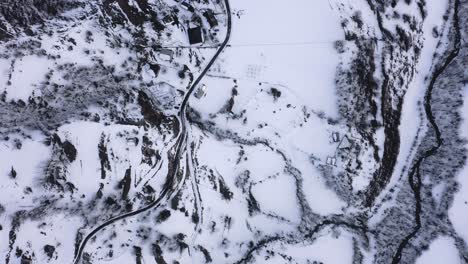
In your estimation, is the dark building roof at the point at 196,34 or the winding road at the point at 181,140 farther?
the dark building roof at the point at 196,34

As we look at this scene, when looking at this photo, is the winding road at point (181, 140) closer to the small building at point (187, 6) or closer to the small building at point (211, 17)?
the small building at point (211, 17)

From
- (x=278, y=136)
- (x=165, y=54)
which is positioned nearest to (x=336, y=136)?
(x=278, y=136)

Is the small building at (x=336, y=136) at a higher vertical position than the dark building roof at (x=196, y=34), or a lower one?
lower

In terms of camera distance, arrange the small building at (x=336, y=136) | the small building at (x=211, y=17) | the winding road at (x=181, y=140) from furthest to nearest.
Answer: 1. the small building at (x=211, y=17)
2. the small building at (x=336, y=136)
3. the winding road at (x=181, y=140)

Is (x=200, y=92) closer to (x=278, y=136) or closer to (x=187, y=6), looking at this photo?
(x=187, y=6)

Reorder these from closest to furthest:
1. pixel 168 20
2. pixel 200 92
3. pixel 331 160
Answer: pixel 331 160, pixel 200 92, pixel 168 20

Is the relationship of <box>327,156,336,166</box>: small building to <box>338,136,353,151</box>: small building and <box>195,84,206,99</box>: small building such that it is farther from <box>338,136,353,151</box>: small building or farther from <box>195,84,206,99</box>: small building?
<box>195,84,206,99</box>: small building

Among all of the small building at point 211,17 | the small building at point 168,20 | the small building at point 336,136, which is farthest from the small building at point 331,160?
the small building at point 168,20
